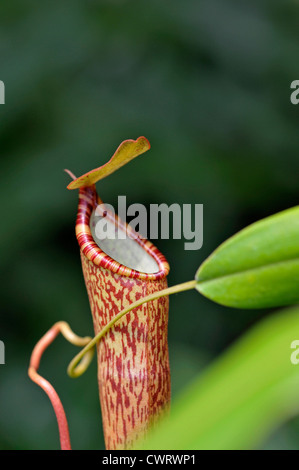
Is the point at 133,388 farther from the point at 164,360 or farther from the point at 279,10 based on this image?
the point at 279,10

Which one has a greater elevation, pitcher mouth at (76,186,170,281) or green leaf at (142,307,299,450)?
pitcher mouth at (76,186,170,281)

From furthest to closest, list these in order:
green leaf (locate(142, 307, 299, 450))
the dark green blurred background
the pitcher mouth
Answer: the dark green blurred background < the pitcher mouth < green leaf (locate(142, 307, 299, 450))

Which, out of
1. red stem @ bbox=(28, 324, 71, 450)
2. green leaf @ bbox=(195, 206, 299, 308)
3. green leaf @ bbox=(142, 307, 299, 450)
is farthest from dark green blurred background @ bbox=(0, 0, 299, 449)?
green leaf @ bbox=(142, 307, 299, 450)

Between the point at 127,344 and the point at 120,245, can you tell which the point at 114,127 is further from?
the point at 127,344

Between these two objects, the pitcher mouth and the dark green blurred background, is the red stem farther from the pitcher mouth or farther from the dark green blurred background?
the dark green blurred background

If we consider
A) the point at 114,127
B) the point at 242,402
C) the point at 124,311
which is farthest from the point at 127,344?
the point at 114,127

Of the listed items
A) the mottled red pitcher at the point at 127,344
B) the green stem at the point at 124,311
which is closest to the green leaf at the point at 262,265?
the green stem at the point at 124,311

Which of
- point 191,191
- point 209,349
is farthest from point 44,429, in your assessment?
point 191,191

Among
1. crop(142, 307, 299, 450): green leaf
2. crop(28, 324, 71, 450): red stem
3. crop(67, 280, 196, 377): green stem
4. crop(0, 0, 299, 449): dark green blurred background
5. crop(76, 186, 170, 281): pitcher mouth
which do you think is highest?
crop(0, 0, 299, 449): dark green blurred background

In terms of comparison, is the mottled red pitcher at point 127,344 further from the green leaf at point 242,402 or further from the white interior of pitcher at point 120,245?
the green leaf at point 242,402
